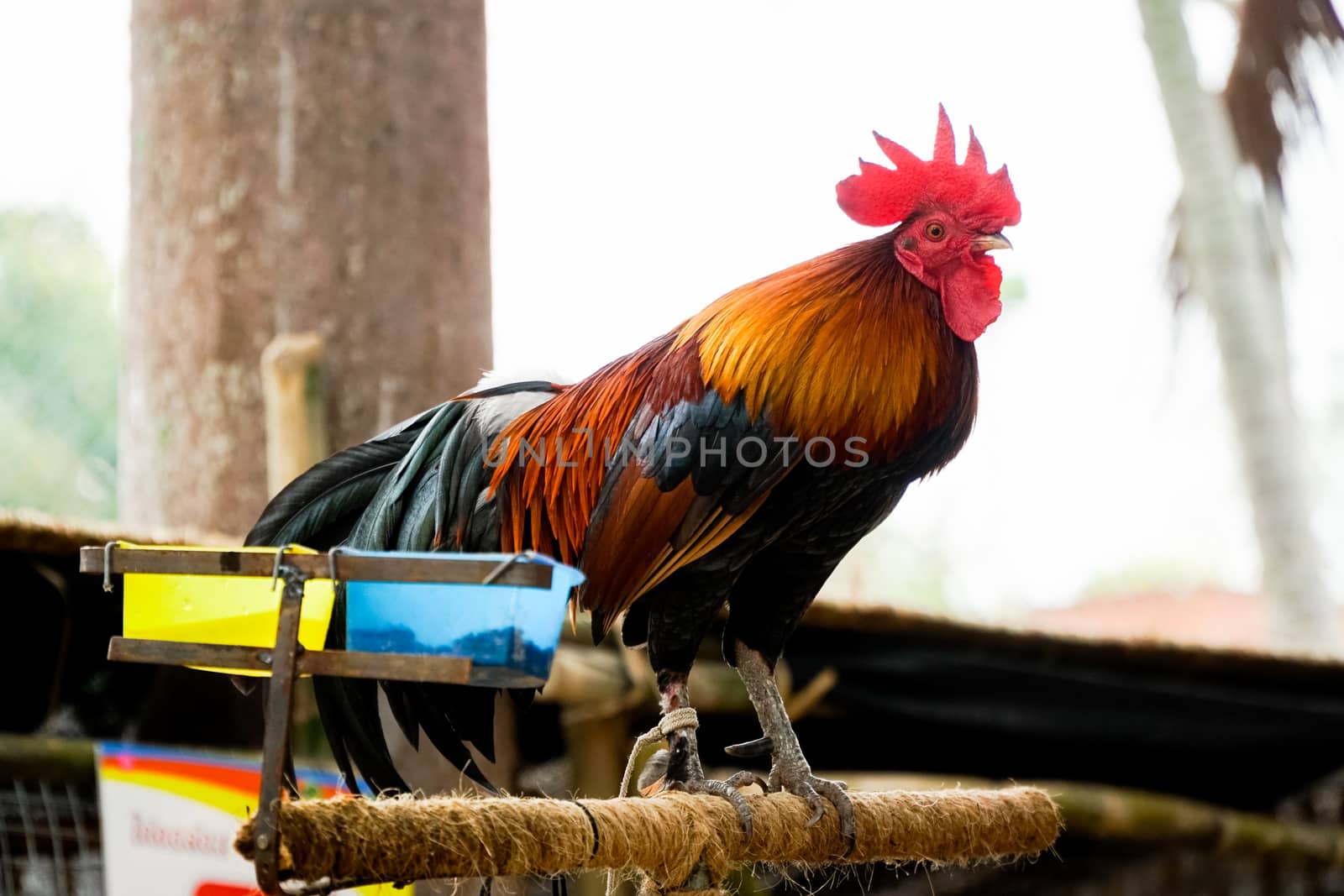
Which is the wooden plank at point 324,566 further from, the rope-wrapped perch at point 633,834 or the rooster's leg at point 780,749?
the rooster's leg at point 780,749

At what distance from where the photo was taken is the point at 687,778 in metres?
2.01

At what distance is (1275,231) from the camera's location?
282 inches

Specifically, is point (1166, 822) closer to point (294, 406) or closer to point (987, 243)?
point (987, 243)

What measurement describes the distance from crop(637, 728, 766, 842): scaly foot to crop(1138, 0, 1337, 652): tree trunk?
494 centimetres

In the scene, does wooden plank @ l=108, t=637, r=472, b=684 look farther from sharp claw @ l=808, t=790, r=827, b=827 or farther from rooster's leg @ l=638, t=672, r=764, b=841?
sharp claw @ l=808, t=790, r=827, b=827

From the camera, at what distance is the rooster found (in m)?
1.87

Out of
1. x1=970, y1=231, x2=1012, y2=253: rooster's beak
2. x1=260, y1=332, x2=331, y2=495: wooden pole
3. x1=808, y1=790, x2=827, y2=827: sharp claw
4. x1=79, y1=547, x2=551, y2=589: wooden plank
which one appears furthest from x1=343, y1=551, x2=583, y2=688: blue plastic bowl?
x1=260, y1=332, x2=331, y2=495: wooden pole

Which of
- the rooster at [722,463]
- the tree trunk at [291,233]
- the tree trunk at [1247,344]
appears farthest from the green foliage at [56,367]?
the rooster at [722,463]

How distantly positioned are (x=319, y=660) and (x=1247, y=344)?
19.9ft

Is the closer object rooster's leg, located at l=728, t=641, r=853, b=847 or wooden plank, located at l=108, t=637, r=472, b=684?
wooden plank, located at l=108, t=637, r=472, b=684

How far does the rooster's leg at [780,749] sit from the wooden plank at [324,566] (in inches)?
37.6

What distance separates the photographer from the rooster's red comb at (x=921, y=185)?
2.01m

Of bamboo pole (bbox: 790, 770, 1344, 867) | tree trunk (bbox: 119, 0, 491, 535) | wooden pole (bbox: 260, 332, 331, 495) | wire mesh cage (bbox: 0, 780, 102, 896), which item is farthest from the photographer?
bamboo pole (bbox: 790, 770, 1344, 867)

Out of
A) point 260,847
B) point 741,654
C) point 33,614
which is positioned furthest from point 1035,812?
point 33,614
